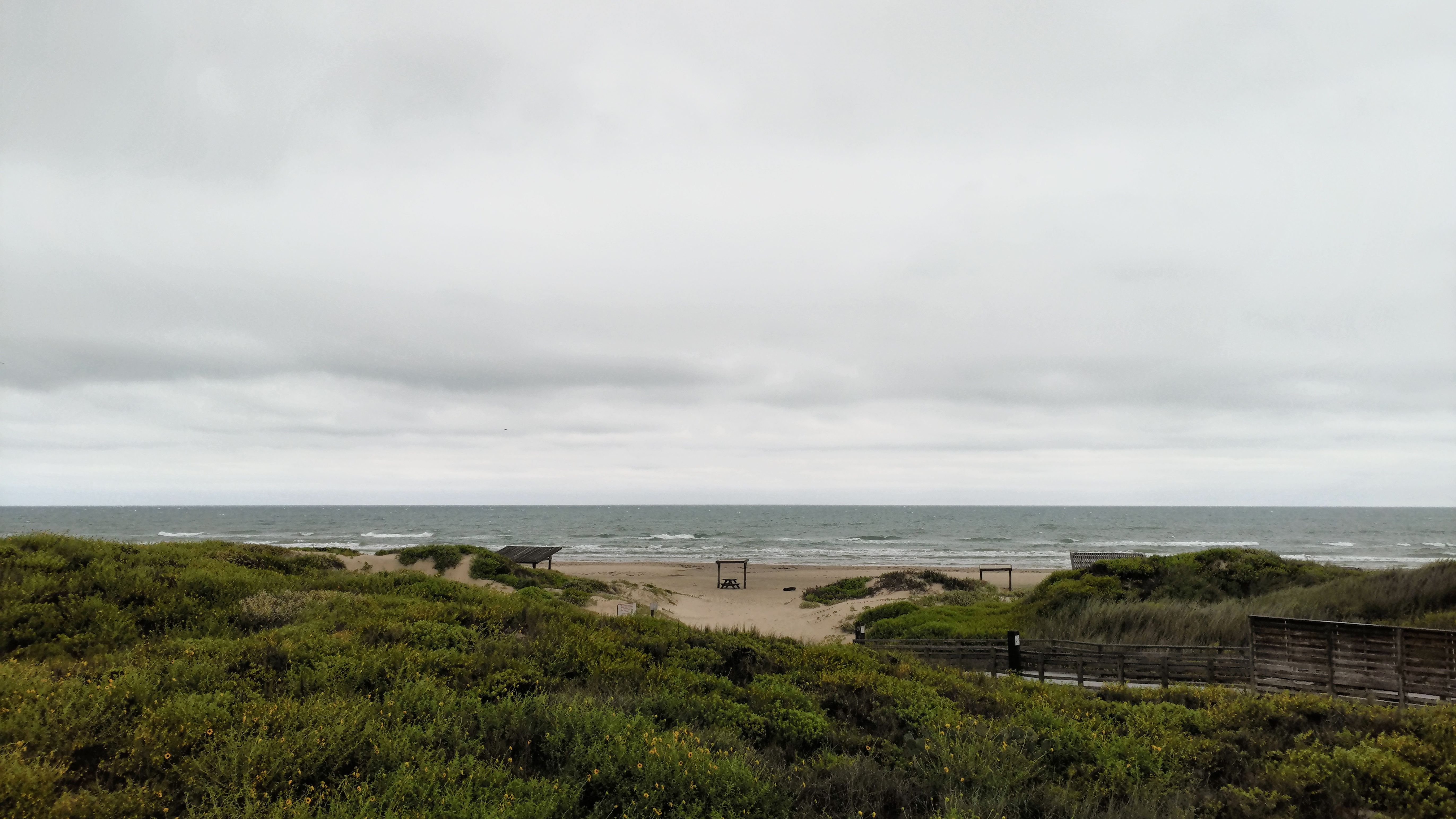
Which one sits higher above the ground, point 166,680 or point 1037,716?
point 166,680

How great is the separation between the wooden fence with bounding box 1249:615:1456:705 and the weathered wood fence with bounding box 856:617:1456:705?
0.04 ft

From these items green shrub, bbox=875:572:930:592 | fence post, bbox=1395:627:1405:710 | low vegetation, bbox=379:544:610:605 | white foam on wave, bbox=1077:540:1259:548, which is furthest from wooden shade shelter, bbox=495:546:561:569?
white foam on wave, bbox=1077:540:1259:548

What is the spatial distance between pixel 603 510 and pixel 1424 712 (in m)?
161

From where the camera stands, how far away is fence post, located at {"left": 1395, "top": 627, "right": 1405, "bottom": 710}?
29.9 feet

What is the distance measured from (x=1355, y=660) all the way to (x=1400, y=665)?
Result: 0.52m

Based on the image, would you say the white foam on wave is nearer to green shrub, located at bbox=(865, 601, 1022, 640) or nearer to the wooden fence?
green shrub, located at bbox=(865, 601, 1022, 640)

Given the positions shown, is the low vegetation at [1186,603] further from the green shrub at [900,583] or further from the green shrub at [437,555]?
the green shrub at [437,555]

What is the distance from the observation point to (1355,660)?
9.71 m

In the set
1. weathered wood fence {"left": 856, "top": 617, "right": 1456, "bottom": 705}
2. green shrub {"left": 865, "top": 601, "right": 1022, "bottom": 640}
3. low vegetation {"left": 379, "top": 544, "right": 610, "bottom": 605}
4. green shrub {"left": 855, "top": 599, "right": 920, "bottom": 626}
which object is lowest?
green shrub {"left": 855, "top": 599, "right": 920, "bottom": 626}

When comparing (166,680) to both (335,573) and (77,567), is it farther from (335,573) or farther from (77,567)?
(335,573)

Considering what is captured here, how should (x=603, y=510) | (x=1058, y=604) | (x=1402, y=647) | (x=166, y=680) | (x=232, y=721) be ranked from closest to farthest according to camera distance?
(x=232, y=721), (x=166, y=680), (x=1402, y=647), (x=1058, y=604), (x=603, y=510)

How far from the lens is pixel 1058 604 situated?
753 inches

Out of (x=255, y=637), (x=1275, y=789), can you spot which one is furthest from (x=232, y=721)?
(x=1275, y=789)

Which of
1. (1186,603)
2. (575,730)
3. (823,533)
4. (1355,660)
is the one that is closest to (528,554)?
(1186,603)
